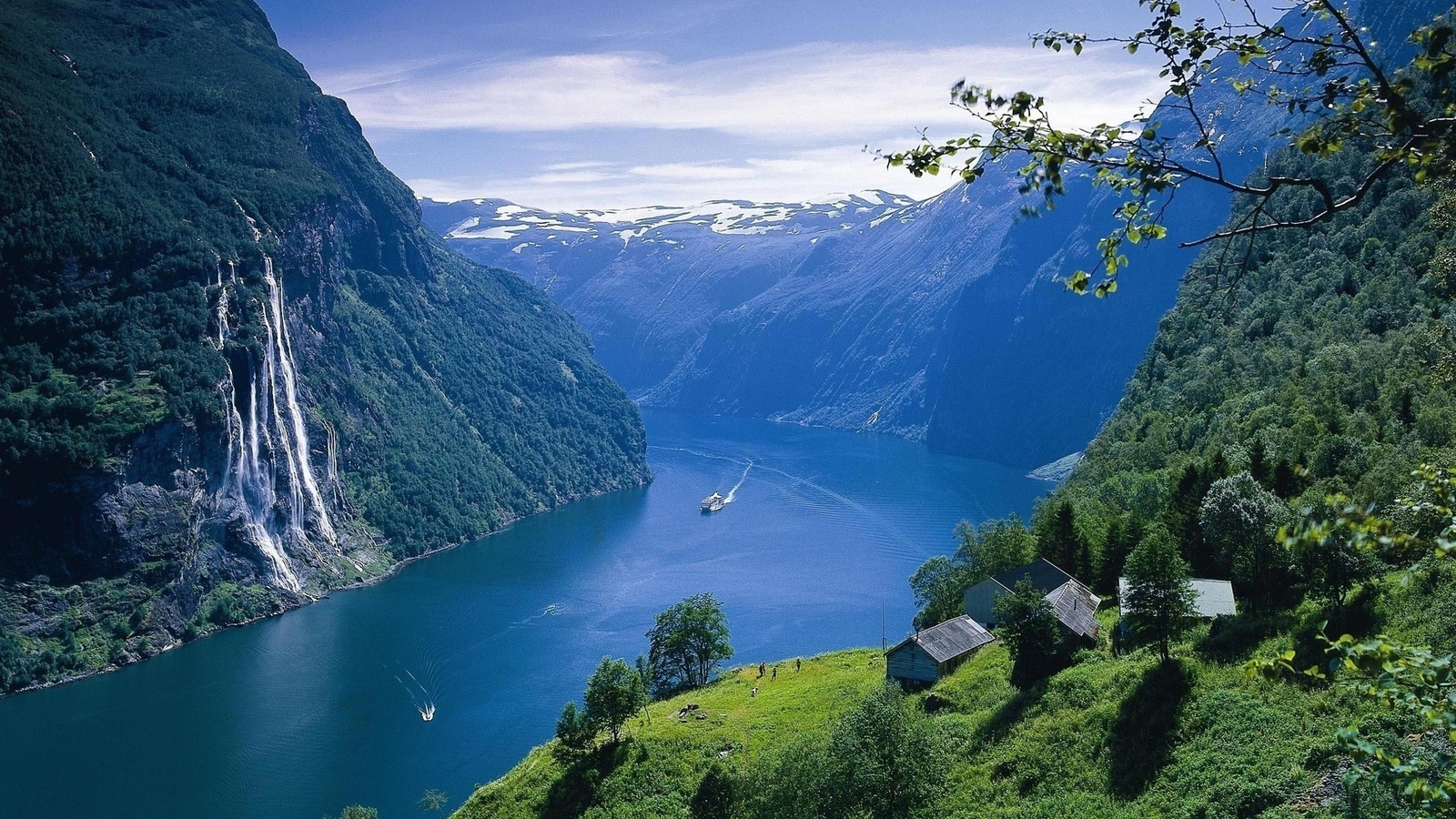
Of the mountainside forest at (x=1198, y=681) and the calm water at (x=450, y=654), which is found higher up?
the mountainside forest at (x=1198, y=681)

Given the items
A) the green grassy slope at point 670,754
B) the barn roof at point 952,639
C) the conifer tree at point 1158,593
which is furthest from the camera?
the barn roof at point 952,639

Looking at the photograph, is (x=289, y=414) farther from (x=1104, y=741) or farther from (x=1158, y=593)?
(x=1104, y=741)

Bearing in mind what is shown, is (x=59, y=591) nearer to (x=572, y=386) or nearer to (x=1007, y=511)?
(x=1007, y=511)

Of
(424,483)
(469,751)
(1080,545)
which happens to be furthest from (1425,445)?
(424,483)

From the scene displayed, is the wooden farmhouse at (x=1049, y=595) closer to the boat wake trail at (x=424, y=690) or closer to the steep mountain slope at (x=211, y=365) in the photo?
the boat wake trail at (x=424, y=690)

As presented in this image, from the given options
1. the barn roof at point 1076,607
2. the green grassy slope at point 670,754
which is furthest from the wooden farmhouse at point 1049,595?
the green grassy slope at point 670,754

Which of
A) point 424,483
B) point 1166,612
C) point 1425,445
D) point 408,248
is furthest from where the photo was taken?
point 408,248

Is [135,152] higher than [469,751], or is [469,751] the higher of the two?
[135,152]

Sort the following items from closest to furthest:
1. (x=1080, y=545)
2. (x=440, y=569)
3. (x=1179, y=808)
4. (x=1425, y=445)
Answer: (x=1179, y=808), (x=1425, y=445), (x=1080, y=545), (x=440, y=569)
